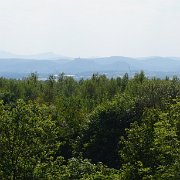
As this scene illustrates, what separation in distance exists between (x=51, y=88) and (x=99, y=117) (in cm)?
3275

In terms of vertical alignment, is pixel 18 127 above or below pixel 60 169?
above

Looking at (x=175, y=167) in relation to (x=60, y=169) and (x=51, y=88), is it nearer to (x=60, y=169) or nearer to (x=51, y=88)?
(x=60, y=169)

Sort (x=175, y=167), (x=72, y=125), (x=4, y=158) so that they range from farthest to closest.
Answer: (x=72, y=125), (x=4, y=158), (x=175, y=167)

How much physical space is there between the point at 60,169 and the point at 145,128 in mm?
5752

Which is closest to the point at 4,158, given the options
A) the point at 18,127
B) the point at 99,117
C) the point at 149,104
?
the point at 18,127

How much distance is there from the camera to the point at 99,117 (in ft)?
164

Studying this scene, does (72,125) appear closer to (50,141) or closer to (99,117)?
(99,117)

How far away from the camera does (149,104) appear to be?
168 ft

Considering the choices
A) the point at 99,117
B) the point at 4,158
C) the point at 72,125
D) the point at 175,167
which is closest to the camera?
the point at 175,167

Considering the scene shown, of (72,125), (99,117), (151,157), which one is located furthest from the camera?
(72,125)

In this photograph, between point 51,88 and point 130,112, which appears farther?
point 51,88

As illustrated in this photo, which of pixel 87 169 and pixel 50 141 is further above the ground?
pixel 50 141

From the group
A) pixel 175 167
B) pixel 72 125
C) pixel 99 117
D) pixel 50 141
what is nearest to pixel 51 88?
pixel 72 125

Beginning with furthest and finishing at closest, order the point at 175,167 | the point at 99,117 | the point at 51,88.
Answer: the point at 51,88, the point at 99,117, the point at 175,167
